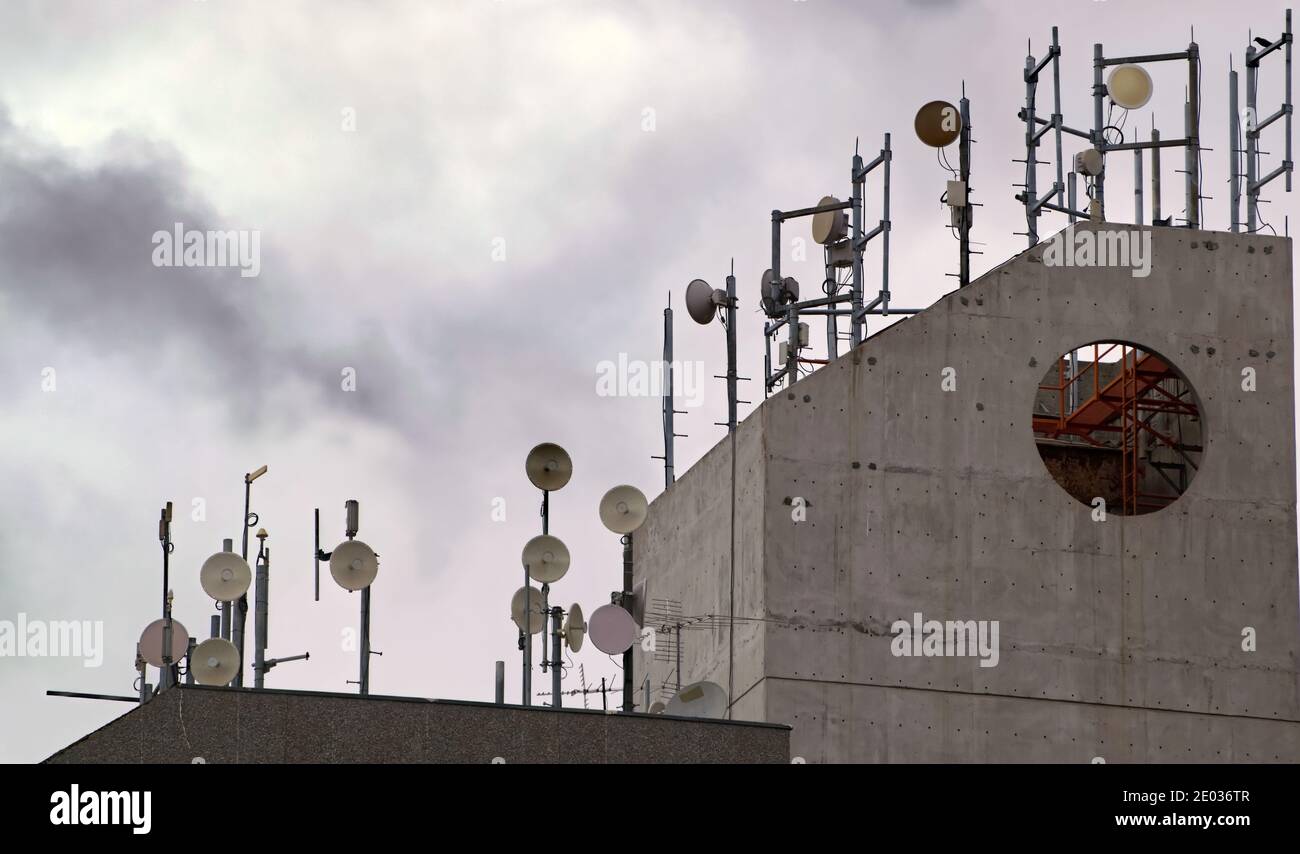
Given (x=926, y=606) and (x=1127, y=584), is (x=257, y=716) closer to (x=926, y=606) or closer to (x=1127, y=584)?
(x=926, y=606)

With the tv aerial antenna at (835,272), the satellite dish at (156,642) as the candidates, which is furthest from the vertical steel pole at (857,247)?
the satellite dish at (156,642)

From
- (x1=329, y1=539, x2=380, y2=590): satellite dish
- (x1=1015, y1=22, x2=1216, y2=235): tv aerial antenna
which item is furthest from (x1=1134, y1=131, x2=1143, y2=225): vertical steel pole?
(x1=329, y1=539, x2=380, y2=590): satellite dish

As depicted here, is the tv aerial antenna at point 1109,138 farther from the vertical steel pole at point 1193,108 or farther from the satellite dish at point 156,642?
the satellite dish at point 156,642

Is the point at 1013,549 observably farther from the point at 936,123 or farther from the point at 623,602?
the point at 623,602

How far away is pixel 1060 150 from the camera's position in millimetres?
46406

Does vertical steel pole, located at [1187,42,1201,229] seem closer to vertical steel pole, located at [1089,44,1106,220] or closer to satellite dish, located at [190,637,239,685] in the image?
vertical steel pole, located at [1089,44,1106,220]

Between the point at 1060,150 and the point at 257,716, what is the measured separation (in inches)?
898

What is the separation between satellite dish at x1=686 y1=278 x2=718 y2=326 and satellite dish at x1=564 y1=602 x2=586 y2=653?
20.6 ft

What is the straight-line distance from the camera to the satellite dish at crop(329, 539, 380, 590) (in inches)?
1449

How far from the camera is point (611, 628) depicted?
123 ft

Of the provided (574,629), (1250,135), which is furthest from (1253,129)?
(574,629)
